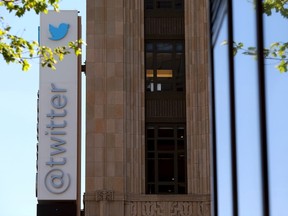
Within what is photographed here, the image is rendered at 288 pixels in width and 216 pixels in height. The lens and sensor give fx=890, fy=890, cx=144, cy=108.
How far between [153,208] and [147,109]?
4.77m

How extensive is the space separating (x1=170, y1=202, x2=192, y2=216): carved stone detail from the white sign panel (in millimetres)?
4911

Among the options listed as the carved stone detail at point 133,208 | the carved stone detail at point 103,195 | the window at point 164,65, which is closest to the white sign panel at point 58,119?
the carved stone detail at point 103,195

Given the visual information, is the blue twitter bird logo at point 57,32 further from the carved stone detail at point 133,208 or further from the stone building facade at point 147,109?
the carved stone detail at point 133,208

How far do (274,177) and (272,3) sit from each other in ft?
6.08

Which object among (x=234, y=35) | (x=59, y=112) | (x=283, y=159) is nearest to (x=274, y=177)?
(x=283, y=159)

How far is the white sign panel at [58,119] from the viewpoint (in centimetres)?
4256

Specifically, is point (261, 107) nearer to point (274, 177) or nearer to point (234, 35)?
point (274, 177)

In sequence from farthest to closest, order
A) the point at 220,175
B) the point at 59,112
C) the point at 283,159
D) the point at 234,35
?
1. the point at 59,112
2. the point at 220,175
3. the point at 234,35
4. the point at 283,159

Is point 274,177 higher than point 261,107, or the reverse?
point 261,107

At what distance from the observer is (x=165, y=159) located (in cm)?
4172

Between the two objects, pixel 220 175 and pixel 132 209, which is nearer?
pixel 220 175

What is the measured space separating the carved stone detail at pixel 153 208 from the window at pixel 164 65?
5.53 m

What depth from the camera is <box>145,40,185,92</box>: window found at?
139 ft

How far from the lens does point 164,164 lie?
137ft
